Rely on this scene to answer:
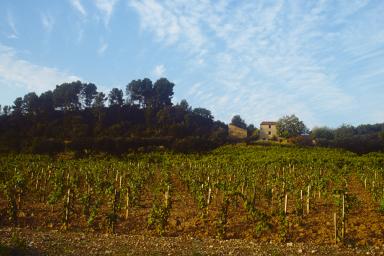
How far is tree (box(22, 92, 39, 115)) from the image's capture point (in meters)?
84.9

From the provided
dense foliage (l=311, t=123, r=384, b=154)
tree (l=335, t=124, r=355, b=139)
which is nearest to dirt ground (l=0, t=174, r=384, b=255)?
dense foliage (l=311, t=123, r=384, b=154)

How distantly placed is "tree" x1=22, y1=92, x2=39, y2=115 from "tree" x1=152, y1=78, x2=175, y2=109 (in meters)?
26.2

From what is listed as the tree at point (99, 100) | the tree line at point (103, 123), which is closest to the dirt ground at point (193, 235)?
the tree line at point (103, 123)

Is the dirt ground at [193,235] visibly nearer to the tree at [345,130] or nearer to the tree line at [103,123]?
the tree line at [103,123]

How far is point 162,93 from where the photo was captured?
96.7m

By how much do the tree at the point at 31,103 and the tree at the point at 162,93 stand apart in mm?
26246

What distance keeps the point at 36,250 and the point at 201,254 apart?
4991 millimetres

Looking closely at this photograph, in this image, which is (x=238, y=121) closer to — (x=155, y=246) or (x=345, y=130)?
(x=345, y=130)

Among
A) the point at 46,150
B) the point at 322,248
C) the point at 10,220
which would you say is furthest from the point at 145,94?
the point at 322,248

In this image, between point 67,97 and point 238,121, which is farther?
point 238,121

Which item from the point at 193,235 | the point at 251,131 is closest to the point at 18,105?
→ the point at 251,131

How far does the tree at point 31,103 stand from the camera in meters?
84.9

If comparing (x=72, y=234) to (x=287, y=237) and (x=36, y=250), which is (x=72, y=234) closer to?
(x=36, y=250)

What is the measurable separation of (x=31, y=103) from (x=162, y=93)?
2944cm
